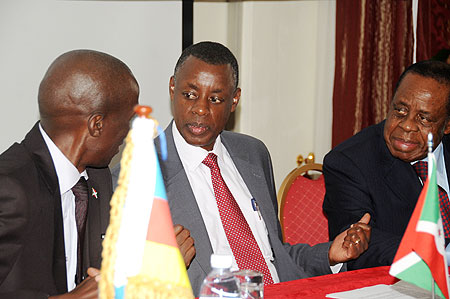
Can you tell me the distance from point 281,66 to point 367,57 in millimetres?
623

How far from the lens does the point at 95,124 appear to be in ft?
6.47

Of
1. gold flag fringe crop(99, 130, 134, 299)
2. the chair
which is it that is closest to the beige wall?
the chair

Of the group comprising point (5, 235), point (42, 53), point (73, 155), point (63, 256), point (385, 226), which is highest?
point (42, 53)

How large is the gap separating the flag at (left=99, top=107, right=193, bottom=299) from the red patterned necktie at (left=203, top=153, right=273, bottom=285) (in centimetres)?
122

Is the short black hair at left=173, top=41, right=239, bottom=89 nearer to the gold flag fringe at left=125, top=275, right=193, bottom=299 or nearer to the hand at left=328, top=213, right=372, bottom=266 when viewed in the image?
the hand at left=328, top=213, right=372, bottom=266

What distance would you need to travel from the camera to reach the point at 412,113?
2.70 meters

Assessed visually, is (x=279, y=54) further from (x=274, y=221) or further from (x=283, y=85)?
(x=274, y=221)

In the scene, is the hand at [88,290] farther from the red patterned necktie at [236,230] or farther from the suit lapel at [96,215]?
the red patterned necktie at [236,230]

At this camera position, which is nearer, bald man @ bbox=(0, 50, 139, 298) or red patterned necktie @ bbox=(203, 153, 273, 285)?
bald man @ bbox=(0, 50, 139, 298)

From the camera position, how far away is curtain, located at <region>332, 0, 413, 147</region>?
4.32m

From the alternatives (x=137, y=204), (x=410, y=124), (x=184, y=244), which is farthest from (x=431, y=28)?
(x=137, y=204)

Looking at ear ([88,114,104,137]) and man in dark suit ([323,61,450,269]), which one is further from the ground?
ear ([88,114,104,137])

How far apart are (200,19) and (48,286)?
2.61 metres

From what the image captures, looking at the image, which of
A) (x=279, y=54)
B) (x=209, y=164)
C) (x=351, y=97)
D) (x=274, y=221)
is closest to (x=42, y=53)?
(x=209, y=164)
